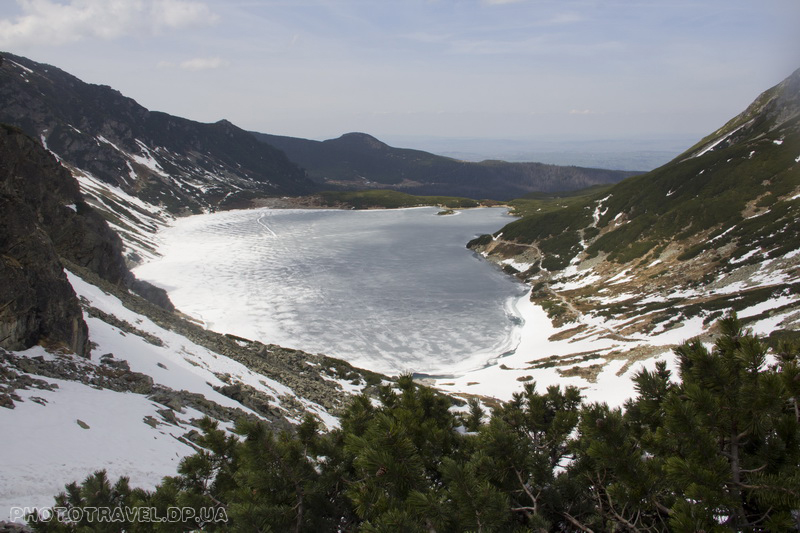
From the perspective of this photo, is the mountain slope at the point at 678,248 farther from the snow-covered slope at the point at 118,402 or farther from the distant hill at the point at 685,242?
the snow-covered slope at the point at 118,402

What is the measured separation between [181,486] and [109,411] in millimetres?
7412

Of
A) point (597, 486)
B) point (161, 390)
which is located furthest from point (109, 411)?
point (597, 486)

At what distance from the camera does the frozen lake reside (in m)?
45.2

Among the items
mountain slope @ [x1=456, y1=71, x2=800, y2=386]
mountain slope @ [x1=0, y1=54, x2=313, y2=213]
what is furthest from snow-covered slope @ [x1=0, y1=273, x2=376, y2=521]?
mountain slope @ [x1=0, y1=54, x2=313, y2=213]

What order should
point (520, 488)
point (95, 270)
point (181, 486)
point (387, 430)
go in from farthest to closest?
point (95, 270), point (181, 486), point (520, 488), point (387, 430)

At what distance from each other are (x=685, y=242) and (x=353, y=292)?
142ft

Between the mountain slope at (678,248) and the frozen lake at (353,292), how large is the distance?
308 inches

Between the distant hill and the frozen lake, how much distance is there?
9217 millimetres

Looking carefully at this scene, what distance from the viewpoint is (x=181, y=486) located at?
6508mm

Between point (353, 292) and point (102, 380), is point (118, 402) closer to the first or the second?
point (102, 380)

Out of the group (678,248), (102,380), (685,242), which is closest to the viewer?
(102,380)

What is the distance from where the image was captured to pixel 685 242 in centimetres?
5856

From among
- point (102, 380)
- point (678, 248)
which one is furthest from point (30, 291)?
point (678, 248)

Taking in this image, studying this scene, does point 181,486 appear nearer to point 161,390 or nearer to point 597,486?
point 597,486
